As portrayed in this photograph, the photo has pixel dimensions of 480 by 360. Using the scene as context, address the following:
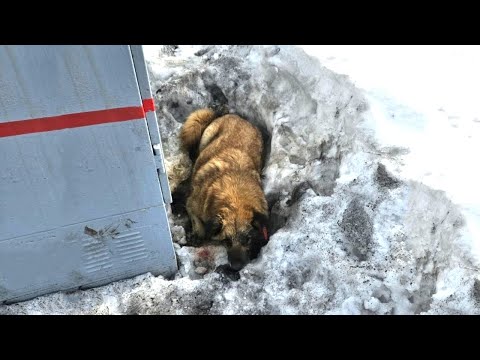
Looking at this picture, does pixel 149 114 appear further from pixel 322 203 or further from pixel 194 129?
pixel 194 129

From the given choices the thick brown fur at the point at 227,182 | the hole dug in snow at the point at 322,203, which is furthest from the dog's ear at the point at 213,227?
the hole dug in snow at the point at 322,203

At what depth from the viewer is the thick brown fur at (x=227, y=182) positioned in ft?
12.5

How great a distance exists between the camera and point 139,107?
99.9 inches

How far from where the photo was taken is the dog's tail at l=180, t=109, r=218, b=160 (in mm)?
5055

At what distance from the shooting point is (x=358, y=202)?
332 centimetres

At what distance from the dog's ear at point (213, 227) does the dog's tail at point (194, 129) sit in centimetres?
151

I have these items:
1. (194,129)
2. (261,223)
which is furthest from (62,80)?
(194,129)

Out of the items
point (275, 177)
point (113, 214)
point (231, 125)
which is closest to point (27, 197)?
point (113, 214)

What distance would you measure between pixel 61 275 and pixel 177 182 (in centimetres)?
→ 191

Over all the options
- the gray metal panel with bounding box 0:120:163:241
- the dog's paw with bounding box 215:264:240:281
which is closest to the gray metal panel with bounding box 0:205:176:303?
the gray metal panel with bounding box 0:120:163:241

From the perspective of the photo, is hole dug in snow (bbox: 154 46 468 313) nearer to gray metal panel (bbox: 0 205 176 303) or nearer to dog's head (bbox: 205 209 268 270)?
dog's head (bbox: 205 209 268 270)

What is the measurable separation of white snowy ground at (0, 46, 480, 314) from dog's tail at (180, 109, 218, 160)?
38cm

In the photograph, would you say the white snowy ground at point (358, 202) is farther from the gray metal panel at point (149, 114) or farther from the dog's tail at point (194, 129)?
the gray metal panel at point (149, 114)

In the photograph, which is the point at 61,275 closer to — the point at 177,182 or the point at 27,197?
the point at 27,197
